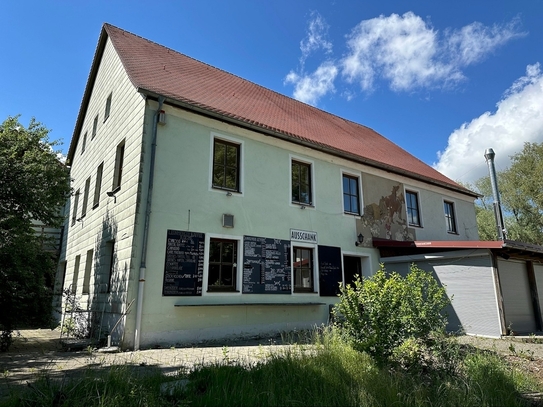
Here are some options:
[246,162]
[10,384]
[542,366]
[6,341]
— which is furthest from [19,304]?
[542,366]

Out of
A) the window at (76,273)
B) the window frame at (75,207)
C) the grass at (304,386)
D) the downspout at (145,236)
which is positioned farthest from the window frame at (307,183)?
the window frame at (75,207)

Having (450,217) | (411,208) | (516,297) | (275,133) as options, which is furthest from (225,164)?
(450,217)

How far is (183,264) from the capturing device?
9.03 metres

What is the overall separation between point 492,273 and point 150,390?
10243 millimetres

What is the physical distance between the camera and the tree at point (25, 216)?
7.72 metres

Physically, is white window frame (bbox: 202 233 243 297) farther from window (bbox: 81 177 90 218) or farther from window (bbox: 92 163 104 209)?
window (bbox: 81 177 90 218)

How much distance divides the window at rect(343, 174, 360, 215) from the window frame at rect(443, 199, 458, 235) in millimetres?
5774

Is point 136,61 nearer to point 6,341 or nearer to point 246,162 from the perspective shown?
point 246,162

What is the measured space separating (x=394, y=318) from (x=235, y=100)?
379 inches

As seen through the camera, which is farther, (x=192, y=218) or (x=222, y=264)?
(x=222, y=264)

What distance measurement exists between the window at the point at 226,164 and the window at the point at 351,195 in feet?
14.7

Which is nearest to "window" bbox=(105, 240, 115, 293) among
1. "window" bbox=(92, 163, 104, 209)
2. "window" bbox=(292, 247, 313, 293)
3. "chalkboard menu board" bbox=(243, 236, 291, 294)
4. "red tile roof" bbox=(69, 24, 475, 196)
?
"window" bbox=(92, 163, 104, 209)

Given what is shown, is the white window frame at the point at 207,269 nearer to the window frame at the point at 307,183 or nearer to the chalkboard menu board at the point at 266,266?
the chalkboard menu board at the point at 266,266

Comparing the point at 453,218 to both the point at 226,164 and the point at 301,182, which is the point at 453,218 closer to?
the point at 301,182
